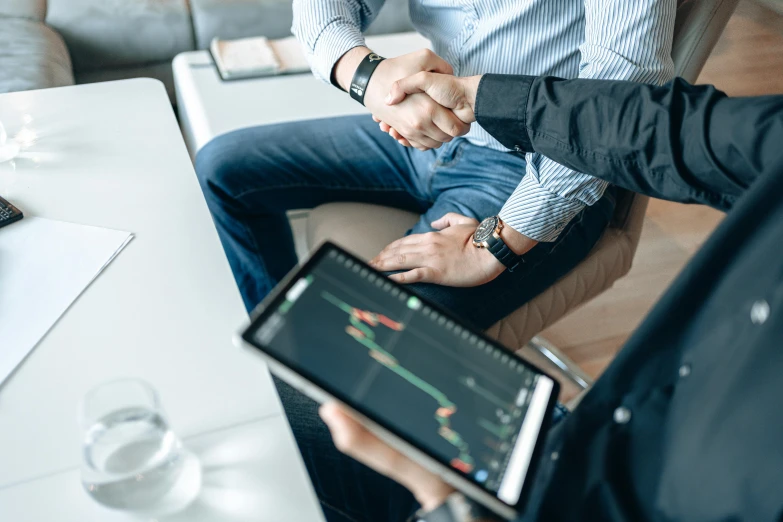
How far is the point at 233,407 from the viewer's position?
63 cm

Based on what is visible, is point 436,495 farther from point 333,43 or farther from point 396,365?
point 333,43

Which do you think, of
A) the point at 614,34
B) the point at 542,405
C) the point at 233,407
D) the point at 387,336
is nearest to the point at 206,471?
the point at 233,407

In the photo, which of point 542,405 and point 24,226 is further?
point 24,226

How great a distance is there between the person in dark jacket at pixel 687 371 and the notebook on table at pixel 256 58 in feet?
3.63

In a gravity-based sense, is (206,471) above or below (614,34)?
below

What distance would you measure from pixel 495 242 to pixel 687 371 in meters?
0.40

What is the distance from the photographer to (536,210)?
0.92 meters

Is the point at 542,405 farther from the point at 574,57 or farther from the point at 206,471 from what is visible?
the point at 574,57

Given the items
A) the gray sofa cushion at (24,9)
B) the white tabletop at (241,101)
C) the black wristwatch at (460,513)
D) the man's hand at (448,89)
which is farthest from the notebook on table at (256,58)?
the black wristwatch at (460,513)

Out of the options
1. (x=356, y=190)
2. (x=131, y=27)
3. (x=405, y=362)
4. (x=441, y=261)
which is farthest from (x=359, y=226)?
(x=131, y=27)

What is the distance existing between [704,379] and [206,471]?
0.45 metres

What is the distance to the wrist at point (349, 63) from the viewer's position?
1073 mm

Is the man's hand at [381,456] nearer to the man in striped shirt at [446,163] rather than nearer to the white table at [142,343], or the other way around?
the white table at [142,343]

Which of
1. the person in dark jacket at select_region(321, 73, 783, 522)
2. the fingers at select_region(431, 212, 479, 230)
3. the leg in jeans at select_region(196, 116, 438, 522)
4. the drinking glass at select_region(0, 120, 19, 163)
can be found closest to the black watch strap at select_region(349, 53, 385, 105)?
the leg in jeans at select_region(196, 116, 438, 522)
